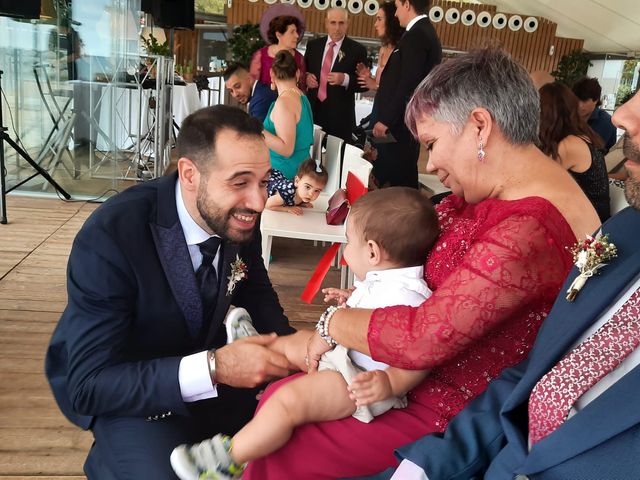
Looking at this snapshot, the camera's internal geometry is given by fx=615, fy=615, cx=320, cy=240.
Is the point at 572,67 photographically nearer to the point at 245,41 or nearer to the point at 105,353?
the point at 245,41

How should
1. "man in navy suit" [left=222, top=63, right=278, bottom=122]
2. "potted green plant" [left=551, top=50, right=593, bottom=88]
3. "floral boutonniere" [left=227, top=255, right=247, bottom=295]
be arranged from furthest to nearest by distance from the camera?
"potted green plant" [left=551, top=50, right=593, bottom=88], "man in navy suit" [left=222, top=63, right=278, bottom=122], "floral boutonniere" [left=227, top=255, right=247, bottom=295]

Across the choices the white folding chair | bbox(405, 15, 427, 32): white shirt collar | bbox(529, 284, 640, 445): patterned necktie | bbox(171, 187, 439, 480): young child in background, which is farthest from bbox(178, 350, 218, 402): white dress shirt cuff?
bbox(405, 15, 427, 32): white shirt collar

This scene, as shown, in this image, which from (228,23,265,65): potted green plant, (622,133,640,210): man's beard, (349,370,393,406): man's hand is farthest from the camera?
(228,23,265,65): potted green plant

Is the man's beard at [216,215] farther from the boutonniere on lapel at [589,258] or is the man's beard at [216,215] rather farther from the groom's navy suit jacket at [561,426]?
the boutonniere on lapel at [589,258]

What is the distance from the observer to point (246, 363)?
157 cm

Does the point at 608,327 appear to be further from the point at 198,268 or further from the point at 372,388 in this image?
the point at 198,268

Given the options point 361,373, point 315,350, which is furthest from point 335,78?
point 361,373

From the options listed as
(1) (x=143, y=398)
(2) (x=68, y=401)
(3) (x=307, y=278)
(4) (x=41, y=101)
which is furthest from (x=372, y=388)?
(4) (x=41, y=101)

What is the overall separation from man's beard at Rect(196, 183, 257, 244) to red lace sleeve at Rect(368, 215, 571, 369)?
0.61 metres

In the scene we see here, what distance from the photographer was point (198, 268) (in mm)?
1746

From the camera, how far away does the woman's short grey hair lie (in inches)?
54.8

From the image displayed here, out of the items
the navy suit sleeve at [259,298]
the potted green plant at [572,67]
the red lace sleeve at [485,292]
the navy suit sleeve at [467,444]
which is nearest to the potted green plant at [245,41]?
the potted green plant at [572,67]

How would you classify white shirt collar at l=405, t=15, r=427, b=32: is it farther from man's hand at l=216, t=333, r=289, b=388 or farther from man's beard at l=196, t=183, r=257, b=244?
man's hand at l=216, t=333, r=289, b=388

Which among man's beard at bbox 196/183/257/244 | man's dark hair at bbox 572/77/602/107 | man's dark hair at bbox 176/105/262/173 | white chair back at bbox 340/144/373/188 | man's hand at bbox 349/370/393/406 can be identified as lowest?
man's hand at bbox 349/370/393/406
